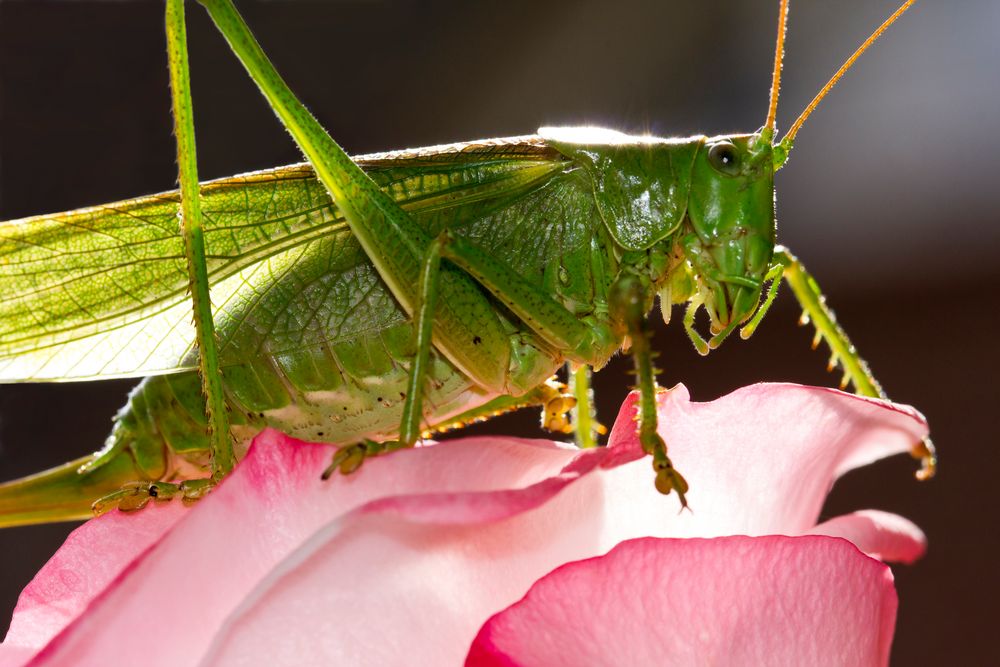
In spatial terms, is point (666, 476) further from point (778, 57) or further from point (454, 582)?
point (778, 57)

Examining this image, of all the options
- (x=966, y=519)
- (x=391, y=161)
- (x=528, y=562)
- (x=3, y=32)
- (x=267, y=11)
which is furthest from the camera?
(x=267, y=11)

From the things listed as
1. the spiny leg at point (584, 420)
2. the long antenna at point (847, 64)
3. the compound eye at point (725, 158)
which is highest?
the long antenna at point (847, 64)

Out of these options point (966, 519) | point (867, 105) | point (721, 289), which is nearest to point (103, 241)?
point (721, 289)

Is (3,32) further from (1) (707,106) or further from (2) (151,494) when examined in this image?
(2) (151,494)

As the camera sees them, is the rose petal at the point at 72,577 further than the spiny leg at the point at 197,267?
No

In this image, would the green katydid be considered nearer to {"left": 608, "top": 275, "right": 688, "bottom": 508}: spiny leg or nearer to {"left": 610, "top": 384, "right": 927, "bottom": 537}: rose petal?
{"left": 608, "top": 275, "right": 688, "bottom": 508}: spiny leg

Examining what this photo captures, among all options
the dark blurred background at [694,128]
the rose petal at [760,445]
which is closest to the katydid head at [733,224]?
the rose petal at [760,445]

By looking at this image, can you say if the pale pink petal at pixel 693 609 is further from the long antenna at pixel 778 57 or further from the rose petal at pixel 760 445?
the long antenna at pixel 778 57

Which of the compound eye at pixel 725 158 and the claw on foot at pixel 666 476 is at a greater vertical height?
the compound eye at pixel 725 158
